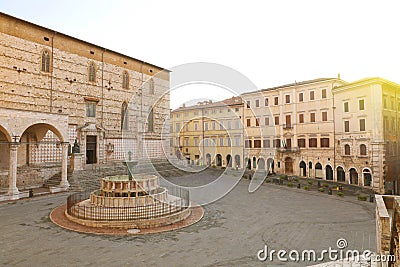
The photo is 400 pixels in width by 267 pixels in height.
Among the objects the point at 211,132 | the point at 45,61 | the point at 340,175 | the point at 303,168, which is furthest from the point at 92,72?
the point at 340,175

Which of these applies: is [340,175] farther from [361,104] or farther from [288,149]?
[361,104]

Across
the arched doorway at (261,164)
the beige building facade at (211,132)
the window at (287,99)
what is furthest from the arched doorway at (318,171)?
the beige building facade at (211,132)

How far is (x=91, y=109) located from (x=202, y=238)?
2033 centimetres

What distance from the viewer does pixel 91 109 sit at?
26.1 m

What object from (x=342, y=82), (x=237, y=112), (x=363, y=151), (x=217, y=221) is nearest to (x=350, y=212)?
(x=217, y=221)

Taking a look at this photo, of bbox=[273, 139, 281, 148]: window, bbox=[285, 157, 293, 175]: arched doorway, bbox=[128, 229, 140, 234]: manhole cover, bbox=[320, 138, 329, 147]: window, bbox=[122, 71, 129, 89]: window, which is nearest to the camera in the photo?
bbox=[128, 229, 140, 234]: manhole cover

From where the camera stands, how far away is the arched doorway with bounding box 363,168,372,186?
24828 millimetres

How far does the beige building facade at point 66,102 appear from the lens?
1941 centimetres

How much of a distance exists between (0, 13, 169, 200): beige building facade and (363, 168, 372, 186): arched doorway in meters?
21.7

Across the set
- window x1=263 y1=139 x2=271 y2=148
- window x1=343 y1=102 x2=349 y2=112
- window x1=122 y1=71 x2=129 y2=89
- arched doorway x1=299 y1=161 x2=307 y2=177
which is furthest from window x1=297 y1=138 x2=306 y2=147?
window x1=122 y1=71 x2=129 y2=89

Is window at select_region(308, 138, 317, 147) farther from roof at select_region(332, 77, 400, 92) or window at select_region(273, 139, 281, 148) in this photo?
roof at select_region(332, 77, 400, 92)

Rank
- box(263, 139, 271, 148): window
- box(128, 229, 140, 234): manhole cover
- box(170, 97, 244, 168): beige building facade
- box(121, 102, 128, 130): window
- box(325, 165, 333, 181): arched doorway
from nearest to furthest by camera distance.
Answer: box(128, 229, 140, 234): manhole cover → box(325, 165, 333, 181): arched doorway → box(121, 102, 128, 130): window → box(263, 139, 271, 148): window → box(170, 97, 244, 168): beige building facade
